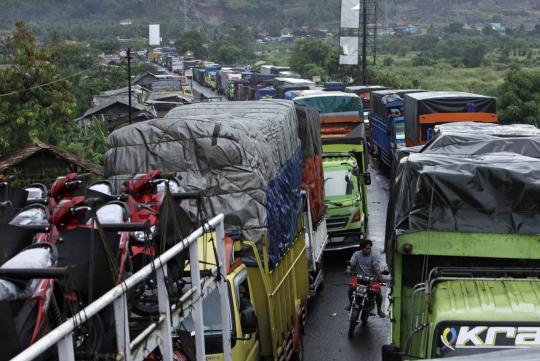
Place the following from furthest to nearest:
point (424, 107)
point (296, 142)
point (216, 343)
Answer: point (424, 107) < point (296, 142) < point (216, 343)

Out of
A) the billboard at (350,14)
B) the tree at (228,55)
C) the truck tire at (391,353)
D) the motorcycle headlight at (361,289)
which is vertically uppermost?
the billboard at (350,14)

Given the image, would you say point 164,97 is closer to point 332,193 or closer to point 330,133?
point 330,133

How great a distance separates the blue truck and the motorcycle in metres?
17.0

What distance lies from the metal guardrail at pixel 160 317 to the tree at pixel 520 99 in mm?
32110

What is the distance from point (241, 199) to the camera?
9836mm

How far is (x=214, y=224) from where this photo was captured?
6.57m

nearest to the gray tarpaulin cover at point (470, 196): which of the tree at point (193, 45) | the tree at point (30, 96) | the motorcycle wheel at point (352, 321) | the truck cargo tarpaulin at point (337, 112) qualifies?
the motorcycle wheel at point (352, 321)

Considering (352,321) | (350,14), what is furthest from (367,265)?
(350,14)

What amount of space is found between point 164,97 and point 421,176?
175 ft

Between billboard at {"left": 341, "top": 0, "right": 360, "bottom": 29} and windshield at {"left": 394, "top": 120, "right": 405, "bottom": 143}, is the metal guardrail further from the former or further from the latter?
billboard at {"left": 341, "top": 0, "right": 360, "bottom": 29}

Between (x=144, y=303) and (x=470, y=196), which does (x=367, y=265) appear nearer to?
(x=470, y=196)

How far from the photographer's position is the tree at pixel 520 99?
122ft

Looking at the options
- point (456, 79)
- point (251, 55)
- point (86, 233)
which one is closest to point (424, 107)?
point (86, 233)

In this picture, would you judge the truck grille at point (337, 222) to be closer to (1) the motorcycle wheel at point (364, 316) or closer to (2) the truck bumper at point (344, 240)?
(2) the truck bumper at point (344, 240)
